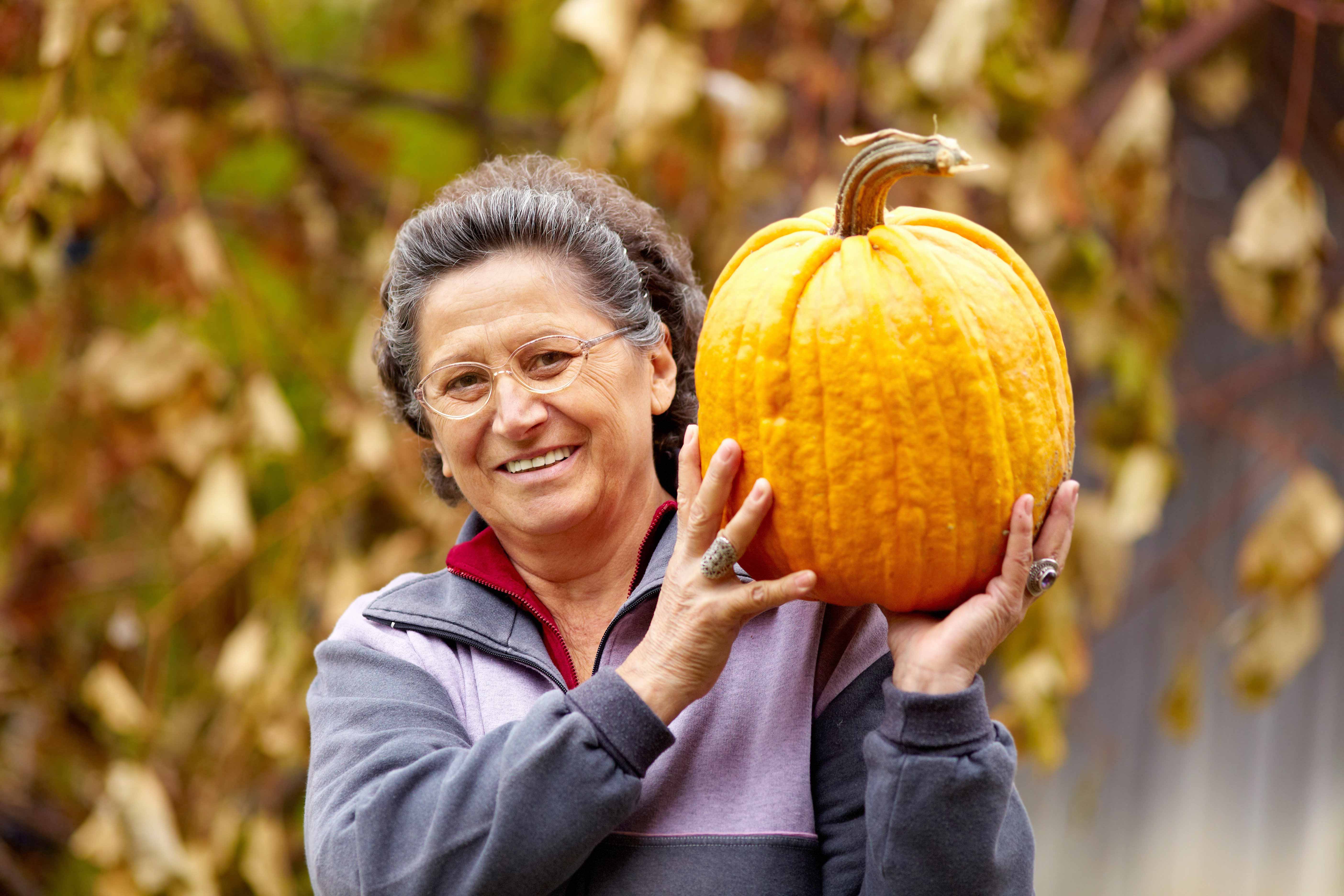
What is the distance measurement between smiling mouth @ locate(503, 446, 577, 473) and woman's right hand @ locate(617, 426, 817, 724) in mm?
231

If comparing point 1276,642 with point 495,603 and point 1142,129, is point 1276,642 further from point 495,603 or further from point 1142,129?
point 495,603

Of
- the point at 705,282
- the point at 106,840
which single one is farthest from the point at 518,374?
the point at 106,840

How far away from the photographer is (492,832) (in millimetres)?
1206

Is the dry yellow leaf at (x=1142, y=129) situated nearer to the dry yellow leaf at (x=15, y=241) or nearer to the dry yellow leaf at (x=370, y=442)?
the dry yellow leaf at (x=370, y=442)

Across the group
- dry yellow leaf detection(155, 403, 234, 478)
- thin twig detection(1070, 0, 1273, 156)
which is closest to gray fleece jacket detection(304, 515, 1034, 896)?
dry yellow leaf detection(155, 403, 234, 478)

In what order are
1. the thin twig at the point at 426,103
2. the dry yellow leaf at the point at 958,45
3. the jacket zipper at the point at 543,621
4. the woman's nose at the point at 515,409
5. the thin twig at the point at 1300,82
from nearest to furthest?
the woman's nose at the point at 515,409
the jacket zipper at the point at 543,621
the dry yellow leaf at the point at 958,45
the thin twig at the point at 1300,82
the thin twig at the point at 426,103

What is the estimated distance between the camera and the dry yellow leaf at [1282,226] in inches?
96.2

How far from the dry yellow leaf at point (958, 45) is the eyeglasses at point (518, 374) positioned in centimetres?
124

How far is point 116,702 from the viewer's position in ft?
9.33

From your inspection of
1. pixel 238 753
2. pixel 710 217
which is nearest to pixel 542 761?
pixel 710 217

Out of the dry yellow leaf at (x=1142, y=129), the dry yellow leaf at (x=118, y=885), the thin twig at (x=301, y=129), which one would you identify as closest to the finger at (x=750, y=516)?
the dry yellow leaf at (x=1142, y=129)

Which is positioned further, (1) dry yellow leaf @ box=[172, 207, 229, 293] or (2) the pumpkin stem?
(1) dry yellow leaf @ box=[172, 207, 229, 293]

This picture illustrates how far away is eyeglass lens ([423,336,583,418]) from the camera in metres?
1.43

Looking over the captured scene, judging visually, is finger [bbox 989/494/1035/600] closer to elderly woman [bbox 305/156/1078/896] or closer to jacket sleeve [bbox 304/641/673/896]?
elderly woman [bbox 305/156/1078/896]
